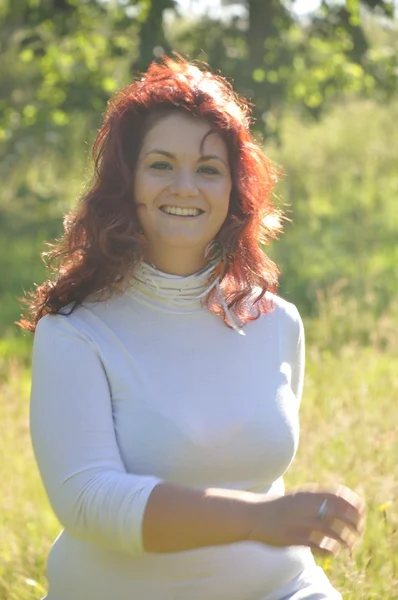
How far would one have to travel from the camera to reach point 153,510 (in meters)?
1.87

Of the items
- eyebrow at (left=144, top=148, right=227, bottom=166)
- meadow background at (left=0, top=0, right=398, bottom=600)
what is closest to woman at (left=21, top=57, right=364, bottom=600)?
eyebrow at (left=144, top=148, right=227, bottom=166)

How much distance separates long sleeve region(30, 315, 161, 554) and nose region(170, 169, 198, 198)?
0.37 metres

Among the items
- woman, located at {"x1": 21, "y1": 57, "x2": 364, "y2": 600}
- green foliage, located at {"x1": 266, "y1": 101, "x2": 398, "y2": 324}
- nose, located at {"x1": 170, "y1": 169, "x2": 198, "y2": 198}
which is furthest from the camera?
green foliage, located at {"x1": 266, "y1": 101, "x2": 398, "y2": 324}

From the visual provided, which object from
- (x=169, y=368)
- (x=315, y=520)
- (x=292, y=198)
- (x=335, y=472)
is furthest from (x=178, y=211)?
(x=292, y=198)

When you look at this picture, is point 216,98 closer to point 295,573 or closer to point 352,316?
point 295,573

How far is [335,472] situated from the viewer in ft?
12.2

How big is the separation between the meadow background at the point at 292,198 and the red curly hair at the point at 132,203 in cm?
55

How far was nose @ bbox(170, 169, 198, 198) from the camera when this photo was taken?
2285 millimetres

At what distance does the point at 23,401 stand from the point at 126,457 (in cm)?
324

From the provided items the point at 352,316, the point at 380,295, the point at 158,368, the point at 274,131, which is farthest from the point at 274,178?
the point at 380,295

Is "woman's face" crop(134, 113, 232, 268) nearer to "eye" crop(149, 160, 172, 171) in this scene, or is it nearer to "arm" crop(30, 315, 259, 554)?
"eye" crop(149, 160, 172, 171)

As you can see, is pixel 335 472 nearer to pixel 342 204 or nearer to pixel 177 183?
pixel 177 183

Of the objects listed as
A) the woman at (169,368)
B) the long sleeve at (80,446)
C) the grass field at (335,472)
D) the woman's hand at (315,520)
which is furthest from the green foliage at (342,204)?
the woman's hand at (315,520)

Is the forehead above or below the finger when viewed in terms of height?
above
